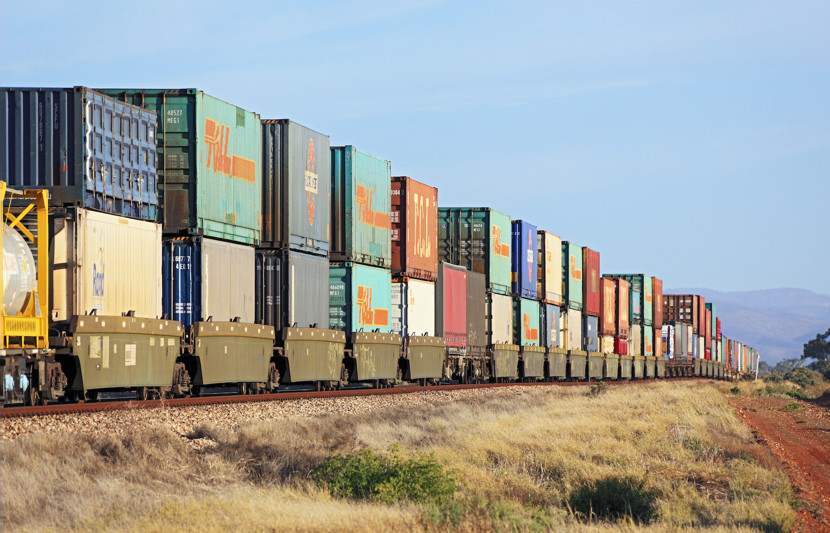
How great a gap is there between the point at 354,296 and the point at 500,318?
601 inches

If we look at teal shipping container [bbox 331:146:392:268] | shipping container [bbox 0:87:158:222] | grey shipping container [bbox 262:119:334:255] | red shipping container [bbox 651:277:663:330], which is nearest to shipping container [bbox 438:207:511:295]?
teal shipping container [bbox 331:146:392:268]

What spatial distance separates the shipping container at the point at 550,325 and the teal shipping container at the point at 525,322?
108 cm

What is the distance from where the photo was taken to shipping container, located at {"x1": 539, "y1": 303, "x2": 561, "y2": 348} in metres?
51.8

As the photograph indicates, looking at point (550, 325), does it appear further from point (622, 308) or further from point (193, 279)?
point (193, 279)

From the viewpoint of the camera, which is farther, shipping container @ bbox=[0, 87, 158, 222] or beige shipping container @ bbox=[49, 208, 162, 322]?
shipping container @ bbox=[0, 87, 158, 222]

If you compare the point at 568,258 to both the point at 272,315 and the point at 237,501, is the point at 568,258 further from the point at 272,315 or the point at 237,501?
the point at 237,501

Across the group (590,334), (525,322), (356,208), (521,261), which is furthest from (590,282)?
(356,208)

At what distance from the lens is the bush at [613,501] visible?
1270cm

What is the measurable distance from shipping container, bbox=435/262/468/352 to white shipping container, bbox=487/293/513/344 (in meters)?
3.00

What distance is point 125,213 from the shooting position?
2167 centimetres

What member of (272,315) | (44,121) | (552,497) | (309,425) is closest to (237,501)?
(552,497)

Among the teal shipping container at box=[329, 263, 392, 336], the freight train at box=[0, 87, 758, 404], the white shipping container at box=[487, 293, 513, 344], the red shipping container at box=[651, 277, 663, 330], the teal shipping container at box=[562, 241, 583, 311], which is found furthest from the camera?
the red shipping container at box=[651, 277, 663, 330]

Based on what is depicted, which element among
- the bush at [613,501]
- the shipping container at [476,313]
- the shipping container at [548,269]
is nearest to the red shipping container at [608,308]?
the shipping container at [548,269]

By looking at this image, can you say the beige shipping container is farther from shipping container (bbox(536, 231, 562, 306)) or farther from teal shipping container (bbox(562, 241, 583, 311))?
teal shipping container (bbox(562, 241, 583, 311))
